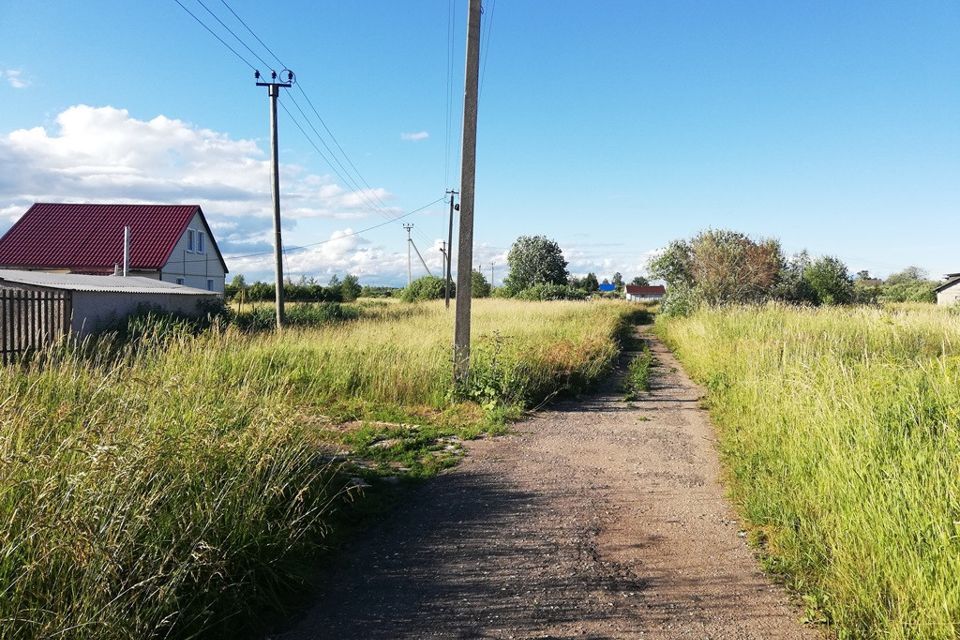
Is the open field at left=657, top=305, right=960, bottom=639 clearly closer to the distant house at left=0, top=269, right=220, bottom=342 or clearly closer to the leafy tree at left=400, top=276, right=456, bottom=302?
the distant house at left=0, top=269, right=220, bottom=342

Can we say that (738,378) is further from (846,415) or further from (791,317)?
(791,317)

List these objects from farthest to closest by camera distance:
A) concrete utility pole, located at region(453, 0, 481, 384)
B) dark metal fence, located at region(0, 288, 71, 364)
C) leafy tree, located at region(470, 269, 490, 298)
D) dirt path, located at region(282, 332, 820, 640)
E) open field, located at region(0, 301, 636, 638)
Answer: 1. leafy tree, located at region(470, 269, 490, 298)
2. dark metal fence, located at region(0, 288, 71, 364)
3. concrete utility pole, located at region(453, 0, 481, 384)
4. dirt path, located at region(282, 332, 820, 640)
5. open field, located at region(0, 301, 636, 638)

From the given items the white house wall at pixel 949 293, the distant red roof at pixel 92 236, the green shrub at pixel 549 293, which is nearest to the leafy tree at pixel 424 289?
the green shrub at pixel 549 293

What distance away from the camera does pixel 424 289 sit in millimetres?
50625

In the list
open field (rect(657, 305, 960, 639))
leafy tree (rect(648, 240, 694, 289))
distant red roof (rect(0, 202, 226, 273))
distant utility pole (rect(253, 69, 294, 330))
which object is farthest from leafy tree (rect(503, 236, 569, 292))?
open field (rect(657, 305, 960, 639))

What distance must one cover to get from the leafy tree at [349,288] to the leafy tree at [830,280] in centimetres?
3680

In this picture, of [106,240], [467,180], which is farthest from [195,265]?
[467,180]

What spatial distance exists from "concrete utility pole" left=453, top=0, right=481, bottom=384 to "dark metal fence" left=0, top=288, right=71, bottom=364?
728 cm

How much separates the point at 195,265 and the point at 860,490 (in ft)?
117

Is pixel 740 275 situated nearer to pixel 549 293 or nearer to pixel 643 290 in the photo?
pixel 549 293

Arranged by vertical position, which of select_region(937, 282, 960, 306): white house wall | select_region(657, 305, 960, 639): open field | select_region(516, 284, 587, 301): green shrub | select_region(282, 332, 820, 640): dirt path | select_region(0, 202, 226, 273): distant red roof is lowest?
select_region(282, 332, 820, 640): dirt path

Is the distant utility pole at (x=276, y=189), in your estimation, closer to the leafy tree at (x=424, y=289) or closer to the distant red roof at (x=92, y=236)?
the distant red roof at (x=92, y=236)

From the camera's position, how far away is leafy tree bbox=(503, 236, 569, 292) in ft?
245

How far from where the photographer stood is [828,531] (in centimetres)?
386
